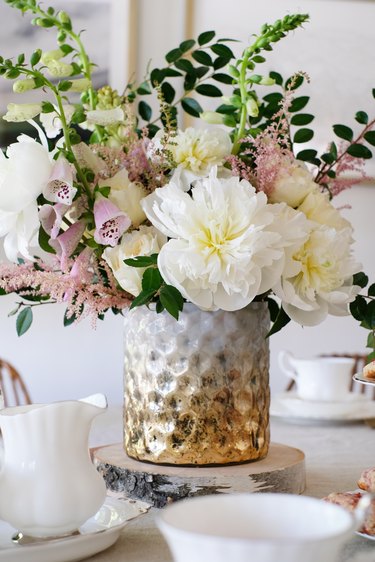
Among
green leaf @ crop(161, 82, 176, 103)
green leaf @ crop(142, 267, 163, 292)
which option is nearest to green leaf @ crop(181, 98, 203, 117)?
green leaf @ crop(161, 82, 176, 103)

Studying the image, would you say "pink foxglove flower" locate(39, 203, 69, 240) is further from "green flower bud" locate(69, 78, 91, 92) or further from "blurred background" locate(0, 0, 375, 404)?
"blurred background" locate(0, 0, 375, 404)

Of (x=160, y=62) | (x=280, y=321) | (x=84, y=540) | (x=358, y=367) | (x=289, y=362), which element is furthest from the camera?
(x=358, y=367)

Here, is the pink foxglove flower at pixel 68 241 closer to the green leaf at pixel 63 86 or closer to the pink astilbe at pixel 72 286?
Answer: the pink astilbe at pixel 72 286

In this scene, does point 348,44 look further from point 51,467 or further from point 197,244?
point 51,467

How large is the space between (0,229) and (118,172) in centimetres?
14

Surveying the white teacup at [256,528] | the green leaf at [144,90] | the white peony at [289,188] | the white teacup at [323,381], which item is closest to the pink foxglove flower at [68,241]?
the white peony at [289,188]

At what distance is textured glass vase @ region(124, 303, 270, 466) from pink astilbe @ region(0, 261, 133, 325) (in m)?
0.04

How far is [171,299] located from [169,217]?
8cm

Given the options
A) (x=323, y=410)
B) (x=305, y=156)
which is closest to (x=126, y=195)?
(x=305, y=156)

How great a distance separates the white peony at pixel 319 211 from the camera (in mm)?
923

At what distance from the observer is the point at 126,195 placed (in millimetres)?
908

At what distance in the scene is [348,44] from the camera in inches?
101

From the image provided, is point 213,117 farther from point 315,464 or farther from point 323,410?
point 323,410

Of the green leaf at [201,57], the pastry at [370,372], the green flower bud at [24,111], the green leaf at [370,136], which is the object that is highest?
the green leaf at [201,57]
